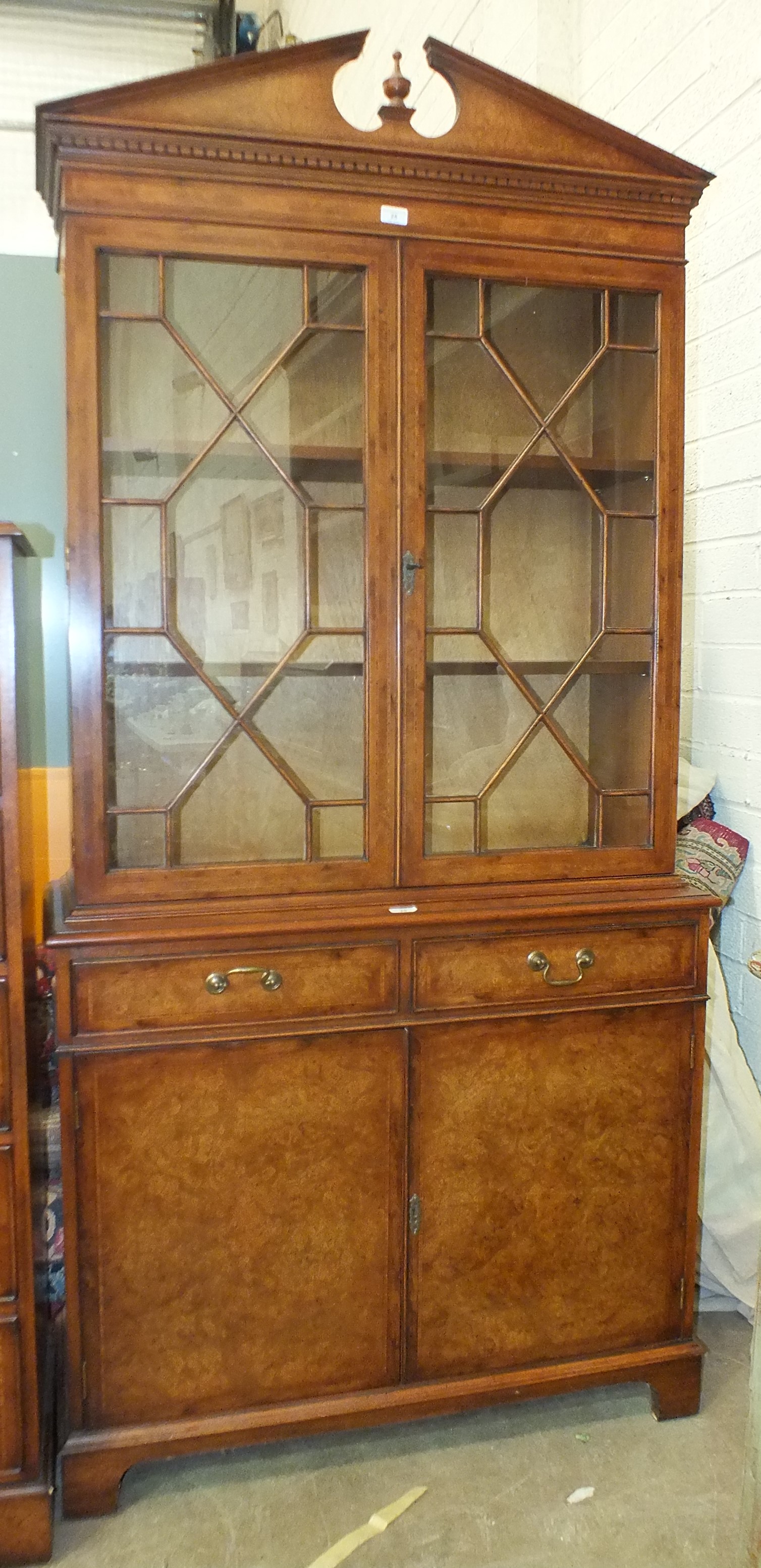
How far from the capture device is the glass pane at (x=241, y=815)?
1.64 metres

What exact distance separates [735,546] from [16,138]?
2050 mm

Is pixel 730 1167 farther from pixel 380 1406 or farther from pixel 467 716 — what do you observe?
pixel 467 716

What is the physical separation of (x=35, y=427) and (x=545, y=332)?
56.2 inches

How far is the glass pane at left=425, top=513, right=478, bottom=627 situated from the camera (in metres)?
1.69

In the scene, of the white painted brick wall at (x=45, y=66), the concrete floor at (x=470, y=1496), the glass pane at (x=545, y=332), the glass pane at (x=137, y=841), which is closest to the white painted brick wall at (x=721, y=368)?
the glass pane at (x=545, y=332)

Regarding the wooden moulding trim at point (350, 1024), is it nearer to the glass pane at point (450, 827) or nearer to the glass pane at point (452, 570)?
the glass pane at point (450, 827)

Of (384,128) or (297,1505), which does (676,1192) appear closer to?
(297,1505)

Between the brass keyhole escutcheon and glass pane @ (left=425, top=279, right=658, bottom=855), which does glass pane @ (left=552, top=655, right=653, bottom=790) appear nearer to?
glass pane @ (left=425, top=279, right=658, bottom=855)

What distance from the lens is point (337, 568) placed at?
5.41 feet

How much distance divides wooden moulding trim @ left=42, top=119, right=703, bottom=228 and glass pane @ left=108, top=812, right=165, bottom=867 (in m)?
0.89

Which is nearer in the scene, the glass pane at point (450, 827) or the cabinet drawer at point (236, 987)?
the cabinet drawer at point (236, 987)

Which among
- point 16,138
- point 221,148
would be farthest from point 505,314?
point 16,138

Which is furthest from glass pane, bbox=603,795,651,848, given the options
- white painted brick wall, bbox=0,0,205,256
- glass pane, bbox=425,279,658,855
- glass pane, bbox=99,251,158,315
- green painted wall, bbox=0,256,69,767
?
white painted brick wall, bbox=0,0,205,256

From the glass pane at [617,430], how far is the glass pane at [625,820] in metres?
0.46
